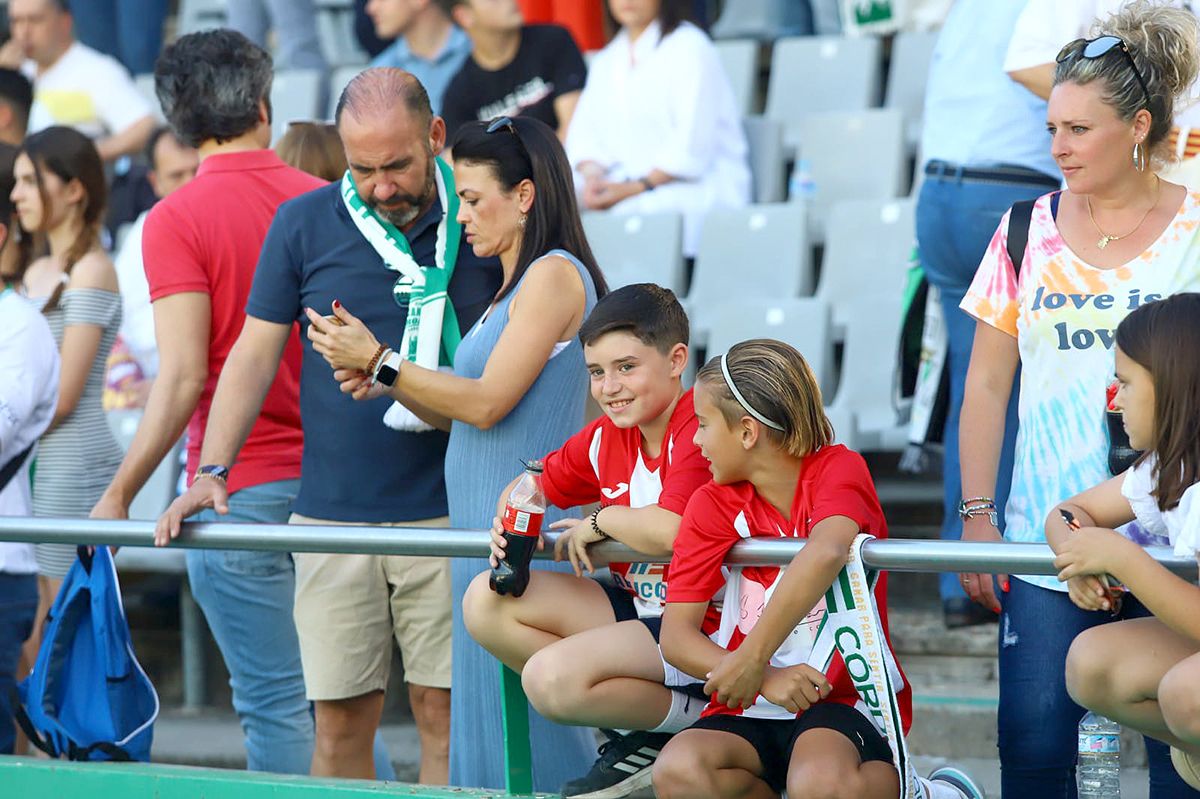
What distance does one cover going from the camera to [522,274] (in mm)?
3393

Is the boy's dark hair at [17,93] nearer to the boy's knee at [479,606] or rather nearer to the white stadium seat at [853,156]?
the white stadium seat at [853,156]

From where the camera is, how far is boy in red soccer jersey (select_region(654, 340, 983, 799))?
274cm

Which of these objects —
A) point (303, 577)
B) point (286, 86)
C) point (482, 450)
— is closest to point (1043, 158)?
point (482, 450)

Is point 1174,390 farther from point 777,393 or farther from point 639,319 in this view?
point 639,319

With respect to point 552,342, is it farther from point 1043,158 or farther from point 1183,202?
point 1043,158

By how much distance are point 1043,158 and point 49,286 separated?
2.71 metres

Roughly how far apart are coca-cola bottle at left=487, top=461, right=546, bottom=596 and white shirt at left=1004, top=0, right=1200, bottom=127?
1675 mm

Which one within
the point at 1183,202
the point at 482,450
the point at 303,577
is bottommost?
the point at 303,577

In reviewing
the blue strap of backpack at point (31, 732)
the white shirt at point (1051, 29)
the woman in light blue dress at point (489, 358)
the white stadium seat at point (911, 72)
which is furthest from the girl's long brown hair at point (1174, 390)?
the white stadium seat at point (911, 72)

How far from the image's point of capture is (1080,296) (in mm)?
2893

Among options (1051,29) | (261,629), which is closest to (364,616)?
(261,629)

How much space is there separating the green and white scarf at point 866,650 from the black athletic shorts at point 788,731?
0.03 metres

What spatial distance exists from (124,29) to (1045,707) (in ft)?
22.6

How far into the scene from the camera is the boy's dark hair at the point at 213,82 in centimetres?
391
